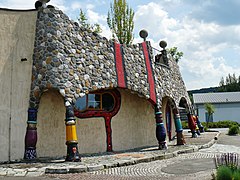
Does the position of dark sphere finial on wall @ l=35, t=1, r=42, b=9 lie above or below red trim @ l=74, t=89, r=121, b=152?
above

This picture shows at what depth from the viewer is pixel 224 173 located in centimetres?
577

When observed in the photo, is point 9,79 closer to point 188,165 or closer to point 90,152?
point 90,152

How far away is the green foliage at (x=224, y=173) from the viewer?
225 inches

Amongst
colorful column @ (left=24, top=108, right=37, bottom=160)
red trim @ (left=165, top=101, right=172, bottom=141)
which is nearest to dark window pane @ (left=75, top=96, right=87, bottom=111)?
colorful column @ (left=24, top=108, right=37, bottom=160)

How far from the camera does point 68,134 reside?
9984mm

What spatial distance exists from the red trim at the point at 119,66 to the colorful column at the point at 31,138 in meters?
3.71

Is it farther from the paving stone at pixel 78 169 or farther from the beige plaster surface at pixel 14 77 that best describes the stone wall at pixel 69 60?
the paving stone at pixel 78 169

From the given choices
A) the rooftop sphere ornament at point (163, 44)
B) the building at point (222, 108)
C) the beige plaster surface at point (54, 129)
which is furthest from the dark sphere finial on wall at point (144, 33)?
the building at point (222, 108)

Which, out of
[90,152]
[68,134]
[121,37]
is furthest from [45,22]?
[121,37]

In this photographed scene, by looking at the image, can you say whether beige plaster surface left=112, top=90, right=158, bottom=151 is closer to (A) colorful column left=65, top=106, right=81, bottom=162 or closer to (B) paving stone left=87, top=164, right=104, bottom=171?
(A) colorful column left=65, top=106, right=81, bottom=162

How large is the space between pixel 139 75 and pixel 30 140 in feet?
18.0

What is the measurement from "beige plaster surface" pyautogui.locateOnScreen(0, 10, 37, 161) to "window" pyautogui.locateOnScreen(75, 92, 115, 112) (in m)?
2.49

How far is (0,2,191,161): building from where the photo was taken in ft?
33.9

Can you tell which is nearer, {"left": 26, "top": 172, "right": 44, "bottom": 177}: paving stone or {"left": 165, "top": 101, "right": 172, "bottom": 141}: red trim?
{"left": 26, "top": 172, "right": 44, "bottom": 177}: paving stone
